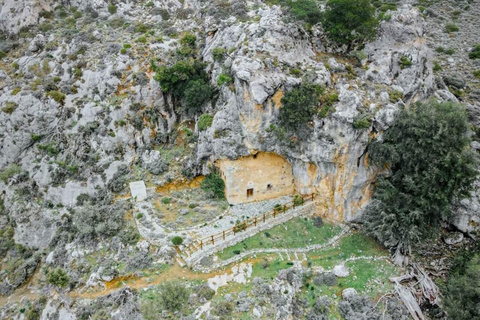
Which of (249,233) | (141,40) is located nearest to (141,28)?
(141,40)

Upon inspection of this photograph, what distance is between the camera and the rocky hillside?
93.7 feet

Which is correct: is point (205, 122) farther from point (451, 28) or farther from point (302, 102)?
point (451, 28)

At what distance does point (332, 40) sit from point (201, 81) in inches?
587

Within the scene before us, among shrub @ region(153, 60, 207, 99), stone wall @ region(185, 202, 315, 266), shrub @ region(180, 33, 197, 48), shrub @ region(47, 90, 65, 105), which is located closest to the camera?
stone wall @ region(185, 202, 315, 266)

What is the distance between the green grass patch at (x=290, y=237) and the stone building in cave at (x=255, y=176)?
13.4 ft

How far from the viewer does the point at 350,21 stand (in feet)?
112

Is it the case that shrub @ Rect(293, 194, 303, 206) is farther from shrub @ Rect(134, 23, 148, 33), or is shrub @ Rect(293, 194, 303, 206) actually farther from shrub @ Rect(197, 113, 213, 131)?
shrub @ Rect(134, 23, 148, 33)

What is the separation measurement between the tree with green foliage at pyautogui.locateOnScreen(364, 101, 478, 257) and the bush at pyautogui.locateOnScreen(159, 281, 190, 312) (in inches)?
644

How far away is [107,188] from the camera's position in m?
34.6

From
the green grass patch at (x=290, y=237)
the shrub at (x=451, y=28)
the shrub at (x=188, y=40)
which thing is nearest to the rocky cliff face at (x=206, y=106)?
the shrub at (x=188, y=40)

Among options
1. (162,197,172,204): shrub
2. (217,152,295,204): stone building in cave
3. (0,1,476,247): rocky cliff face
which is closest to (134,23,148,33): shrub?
(0,1,476,247): rocky cliff face

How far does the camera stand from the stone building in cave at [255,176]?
31.8 meters

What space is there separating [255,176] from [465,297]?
1852cm

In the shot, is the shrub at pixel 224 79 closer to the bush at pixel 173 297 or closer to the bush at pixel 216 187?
the bush at pixel 216 187
